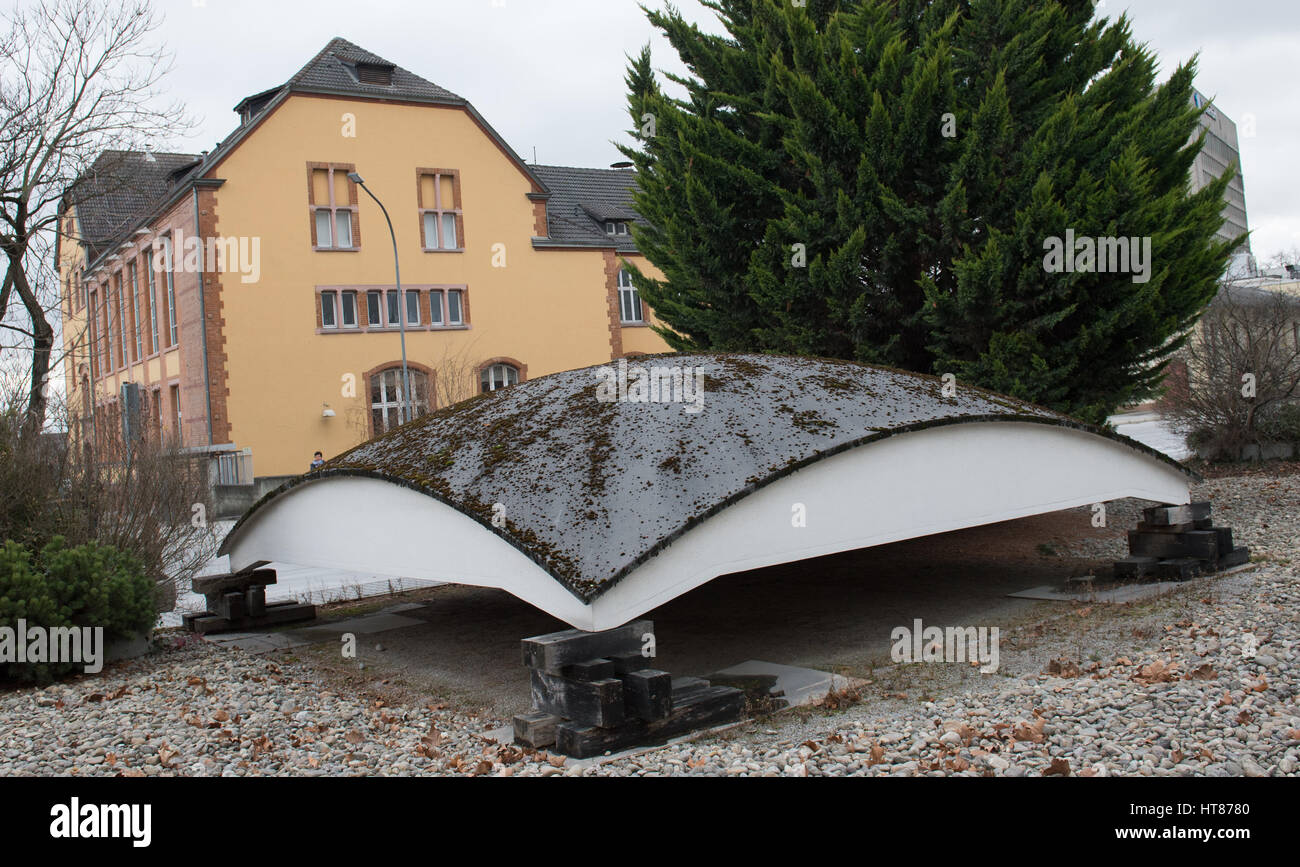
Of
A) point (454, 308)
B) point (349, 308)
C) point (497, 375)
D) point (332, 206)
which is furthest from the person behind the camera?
point (497, 375)

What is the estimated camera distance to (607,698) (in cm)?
671

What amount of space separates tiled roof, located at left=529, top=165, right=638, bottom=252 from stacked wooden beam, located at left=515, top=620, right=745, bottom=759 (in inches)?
1325

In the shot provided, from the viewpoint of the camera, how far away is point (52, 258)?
24.3 m

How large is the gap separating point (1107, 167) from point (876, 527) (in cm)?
944

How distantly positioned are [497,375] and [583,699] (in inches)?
1279

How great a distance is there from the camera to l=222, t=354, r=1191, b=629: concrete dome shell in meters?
7.86

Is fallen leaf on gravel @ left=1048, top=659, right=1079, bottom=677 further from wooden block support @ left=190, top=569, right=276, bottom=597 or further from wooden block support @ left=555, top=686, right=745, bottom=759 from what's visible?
wooden block support @ left=190, top=569, right=276, bottom=597

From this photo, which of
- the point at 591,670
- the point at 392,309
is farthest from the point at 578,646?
the point at 392,309

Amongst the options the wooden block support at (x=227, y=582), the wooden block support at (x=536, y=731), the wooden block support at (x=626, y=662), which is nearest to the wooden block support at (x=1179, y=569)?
the wooden block support at (x=626, y=662)

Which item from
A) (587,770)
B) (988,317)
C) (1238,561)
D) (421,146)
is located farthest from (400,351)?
(587,770)

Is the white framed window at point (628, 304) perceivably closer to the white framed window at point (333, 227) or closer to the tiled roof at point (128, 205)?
the white framed window at point (333, 227)

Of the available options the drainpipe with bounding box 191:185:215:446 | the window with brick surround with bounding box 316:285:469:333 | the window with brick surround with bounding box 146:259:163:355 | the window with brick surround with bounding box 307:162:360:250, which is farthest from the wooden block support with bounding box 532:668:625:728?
the window with brick surround with bounding box 146:259:163:355

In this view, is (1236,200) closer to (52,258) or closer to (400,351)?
(400,351)

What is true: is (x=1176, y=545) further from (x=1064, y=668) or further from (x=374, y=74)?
(x=374, y=74)
